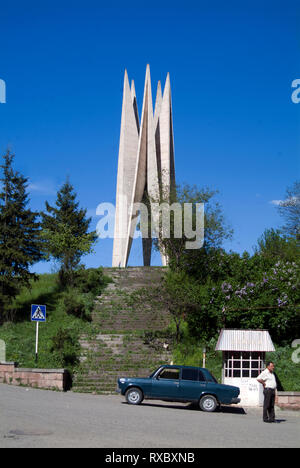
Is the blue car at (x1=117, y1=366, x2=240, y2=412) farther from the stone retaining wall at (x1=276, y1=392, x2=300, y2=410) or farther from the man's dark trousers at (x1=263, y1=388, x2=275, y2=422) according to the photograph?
the stone retaining wall at (x1=276, y1=392, x2=300, y2=410)

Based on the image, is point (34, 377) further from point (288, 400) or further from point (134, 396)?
point (288, 400)

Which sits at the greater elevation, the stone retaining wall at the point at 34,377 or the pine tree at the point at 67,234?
the pine tree at the point at 67,234

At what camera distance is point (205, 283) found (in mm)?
24859

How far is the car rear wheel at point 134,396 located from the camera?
49.4 ft

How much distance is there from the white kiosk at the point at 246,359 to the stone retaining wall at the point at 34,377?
505cm

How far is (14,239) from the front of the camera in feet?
84.5

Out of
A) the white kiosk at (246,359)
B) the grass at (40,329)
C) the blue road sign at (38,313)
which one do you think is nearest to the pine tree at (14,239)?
the grass at (40,329)

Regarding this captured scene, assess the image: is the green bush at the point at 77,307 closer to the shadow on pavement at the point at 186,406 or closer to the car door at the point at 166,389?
the shadow on pavement at the point at 186,406

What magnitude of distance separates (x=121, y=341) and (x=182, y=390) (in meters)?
7.65

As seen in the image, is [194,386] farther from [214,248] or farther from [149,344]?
[214,248]

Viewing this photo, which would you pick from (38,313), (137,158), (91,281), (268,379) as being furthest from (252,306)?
(137,158)

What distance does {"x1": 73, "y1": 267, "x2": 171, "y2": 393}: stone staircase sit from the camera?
19281 mm

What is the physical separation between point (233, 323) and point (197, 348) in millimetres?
2078
